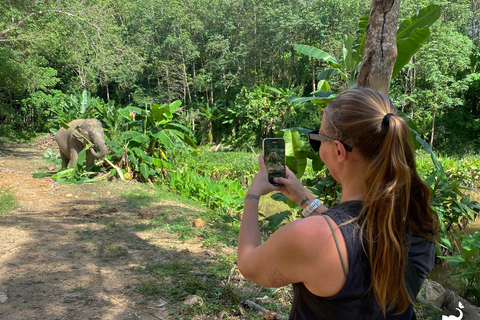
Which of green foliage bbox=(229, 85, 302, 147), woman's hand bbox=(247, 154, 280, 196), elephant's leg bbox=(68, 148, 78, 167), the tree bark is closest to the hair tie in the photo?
woman's hand bbox=(247, 154, 280, 196)

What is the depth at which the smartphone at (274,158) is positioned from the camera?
154 centimetres

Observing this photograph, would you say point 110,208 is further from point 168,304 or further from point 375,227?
point 375,227

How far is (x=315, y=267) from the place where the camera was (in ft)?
3.14

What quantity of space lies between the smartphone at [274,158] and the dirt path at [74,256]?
6.14 feet

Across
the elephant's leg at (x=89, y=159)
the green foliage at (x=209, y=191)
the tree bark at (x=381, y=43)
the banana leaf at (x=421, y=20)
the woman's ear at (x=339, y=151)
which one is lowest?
the green foliage at (x=209, y=191)

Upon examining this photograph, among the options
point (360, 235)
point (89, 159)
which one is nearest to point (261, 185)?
point (360, 235)

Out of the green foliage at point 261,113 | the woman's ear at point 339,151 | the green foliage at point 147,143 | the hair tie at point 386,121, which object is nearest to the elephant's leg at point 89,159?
the green foliage at point 147,143

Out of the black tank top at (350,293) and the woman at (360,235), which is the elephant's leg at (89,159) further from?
the black tank top at (350,293)

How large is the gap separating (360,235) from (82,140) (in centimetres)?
814

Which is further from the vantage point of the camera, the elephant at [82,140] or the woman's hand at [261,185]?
the elephant at [82,140]

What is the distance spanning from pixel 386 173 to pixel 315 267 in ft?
1.14

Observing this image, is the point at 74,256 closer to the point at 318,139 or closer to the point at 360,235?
the point at 318,139

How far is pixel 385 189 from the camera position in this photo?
3.33 feet

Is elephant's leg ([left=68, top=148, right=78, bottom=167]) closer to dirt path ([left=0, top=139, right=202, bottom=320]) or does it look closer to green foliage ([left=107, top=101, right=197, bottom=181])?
green foliage ([left=107, top=101, right=197, bottom=181])
